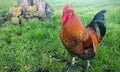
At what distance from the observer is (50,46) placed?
443cm

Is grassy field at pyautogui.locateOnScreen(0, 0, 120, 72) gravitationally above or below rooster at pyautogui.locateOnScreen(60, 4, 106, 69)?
below

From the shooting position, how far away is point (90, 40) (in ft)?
11.3

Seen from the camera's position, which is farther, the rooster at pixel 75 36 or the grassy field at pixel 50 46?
the grassy field at pixel 50 46

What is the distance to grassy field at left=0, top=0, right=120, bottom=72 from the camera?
12.5 feet

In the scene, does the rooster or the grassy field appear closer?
the rooster

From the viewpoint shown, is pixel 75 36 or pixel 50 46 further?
pixel 50 46

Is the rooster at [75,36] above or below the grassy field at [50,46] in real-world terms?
above

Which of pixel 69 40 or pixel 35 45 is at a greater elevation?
pixel 69 40

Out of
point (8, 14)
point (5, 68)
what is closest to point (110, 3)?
point (8, 14)

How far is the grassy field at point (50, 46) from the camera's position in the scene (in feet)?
12.5

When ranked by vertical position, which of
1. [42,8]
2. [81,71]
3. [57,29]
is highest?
[42,8]

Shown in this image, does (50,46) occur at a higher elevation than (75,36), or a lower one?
lower

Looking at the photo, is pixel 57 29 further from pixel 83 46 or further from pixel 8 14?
pixel 83 46

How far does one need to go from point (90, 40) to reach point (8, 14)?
2.94 metres
